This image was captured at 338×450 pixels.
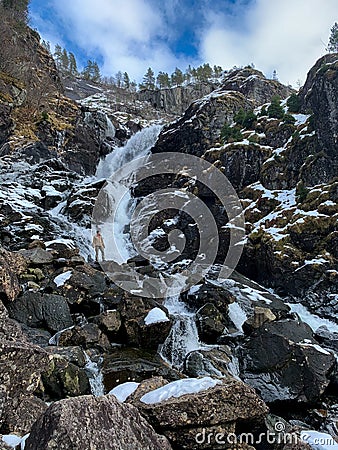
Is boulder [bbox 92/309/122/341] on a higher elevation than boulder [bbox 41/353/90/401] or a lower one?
higher

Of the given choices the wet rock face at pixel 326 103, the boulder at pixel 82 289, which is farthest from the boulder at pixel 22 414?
the wet rock face at pixel 326 103

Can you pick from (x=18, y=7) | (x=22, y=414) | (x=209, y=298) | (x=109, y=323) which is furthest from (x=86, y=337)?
(x=18, y=7)

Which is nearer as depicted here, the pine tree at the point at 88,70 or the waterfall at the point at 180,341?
the waterfall at the point at 180,341

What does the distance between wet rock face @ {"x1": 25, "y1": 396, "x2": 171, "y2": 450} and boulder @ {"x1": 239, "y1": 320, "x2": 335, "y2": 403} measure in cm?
752

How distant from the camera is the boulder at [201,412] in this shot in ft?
16.0

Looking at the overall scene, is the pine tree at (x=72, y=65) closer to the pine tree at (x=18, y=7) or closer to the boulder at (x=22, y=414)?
the pine tree at (x=18, y=7)

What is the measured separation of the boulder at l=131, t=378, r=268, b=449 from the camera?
4.89m

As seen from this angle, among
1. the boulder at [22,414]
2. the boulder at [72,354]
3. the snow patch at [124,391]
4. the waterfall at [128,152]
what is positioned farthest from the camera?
the waterfall at [128,152]

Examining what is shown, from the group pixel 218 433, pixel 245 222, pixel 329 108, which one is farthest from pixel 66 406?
pixel 329 108

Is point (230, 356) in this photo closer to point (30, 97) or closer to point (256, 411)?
point (256, 411)

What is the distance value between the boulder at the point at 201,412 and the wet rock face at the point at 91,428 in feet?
1.61

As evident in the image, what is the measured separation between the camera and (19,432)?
16.2ft

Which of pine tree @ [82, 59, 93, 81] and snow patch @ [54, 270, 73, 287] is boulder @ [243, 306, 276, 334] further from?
pine tree @ [82, 59, 93, 81]

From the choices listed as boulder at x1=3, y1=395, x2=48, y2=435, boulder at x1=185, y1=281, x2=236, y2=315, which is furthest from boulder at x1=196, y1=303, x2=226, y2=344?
boulder at x1=3, y1=395, x2=48, y2=435
